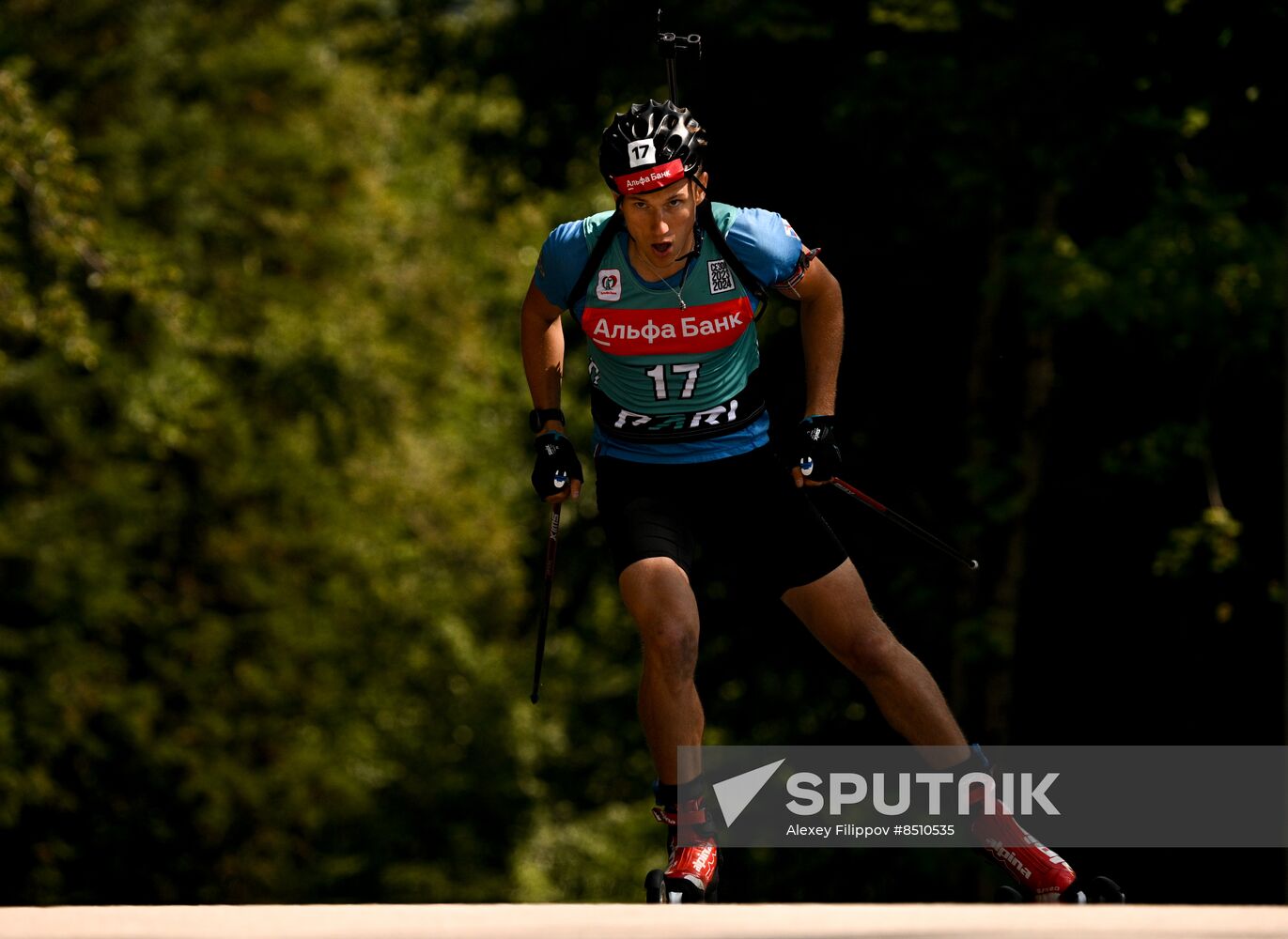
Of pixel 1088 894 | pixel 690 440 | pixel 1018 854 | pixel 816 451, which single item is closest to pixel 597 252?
pixel 690 440

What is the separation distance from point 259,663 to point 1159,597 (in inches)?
580

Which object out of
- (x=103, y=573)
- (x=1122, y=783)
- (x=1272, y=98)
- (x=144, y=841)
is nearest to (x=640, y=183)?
(x=1272, y=98)

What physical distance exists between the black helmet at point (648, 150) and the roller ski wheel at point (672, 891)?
2.10 metres

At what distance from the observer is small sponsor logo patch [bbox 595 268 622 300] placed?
20.1ft

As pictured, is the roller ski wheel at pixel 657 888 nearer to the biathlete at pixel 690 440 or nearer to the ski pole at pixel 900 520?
the biathlete at pixel 690 440

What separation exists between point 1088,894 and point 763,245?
7.58 feet

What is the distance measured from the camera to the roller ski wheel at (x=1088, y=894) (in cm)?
618

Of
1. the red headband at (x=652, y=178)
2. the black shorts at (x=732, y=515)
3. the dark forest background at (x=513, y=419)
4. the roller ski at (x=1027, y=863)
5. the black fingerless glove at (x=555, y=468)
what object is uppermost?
the red headband at (x=652, y=178)

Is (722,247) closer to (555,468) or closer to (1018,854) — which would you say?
(555,468)

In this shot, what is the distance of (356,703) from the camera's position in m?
28.0

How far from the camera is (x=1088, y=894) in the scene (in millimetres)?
6332

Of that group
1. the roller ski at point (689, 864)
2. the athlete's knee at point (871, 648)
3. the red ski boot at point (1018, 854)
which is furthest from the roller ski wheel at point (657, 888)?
the red ski boot at point (1018, 854)

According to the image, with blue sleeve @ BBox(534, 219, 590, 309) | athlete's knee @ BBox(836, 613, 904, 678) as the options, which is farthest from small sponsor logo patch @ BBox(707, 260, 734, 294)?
athlete's knee @ BBox(836, 613, 904, 678)

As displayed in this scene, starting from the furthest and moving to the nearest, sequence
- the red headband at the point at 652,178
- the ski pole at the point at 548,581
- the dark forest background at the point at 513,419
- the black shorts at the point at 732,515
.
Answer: the dark forest background at the point at 513,419, the ski pole at the point at 548,581, the black shorts at the point at 732,515, the red headband at the point at 652,178
